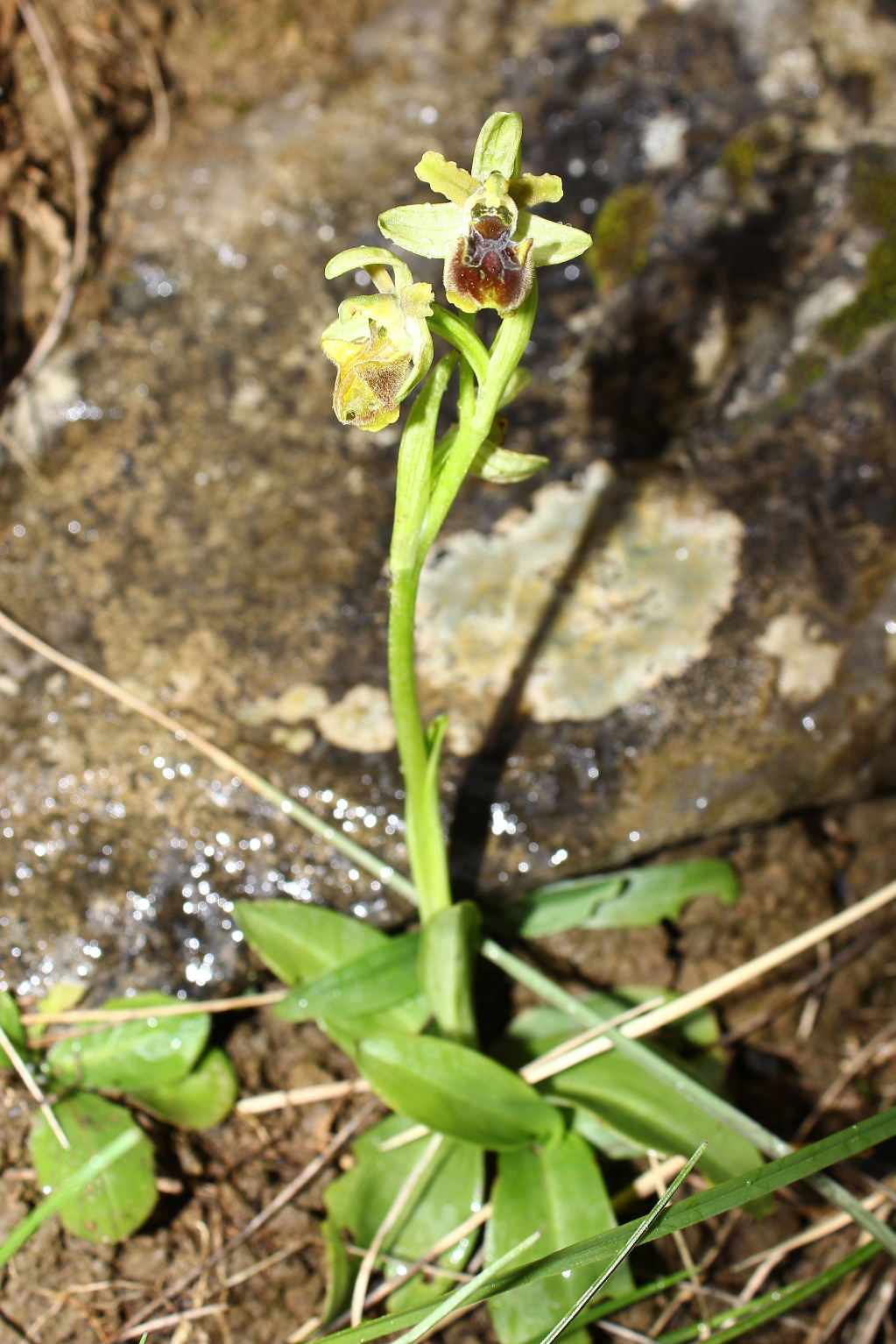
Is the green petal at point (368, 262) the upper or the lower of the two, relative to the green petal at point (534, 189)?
lower

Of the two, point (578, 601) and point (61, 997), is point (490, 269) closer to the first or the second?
point (578, 601)

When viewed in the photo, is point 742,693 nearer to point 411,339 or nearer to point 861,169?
point 411,339

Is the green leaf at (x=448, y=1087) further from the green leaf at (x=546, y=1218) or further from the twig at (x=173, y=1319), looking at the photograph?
the twig at (x=173, y=1319)

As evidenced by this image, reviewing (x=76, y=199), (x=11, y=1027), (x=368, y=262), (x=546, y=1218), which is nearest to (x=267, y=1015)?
(x=11, y=1027)

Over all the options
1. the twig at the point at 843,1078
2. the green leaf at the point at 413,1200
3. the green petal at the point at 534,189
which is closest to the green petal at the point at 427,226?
the green petal at the point at 534,189

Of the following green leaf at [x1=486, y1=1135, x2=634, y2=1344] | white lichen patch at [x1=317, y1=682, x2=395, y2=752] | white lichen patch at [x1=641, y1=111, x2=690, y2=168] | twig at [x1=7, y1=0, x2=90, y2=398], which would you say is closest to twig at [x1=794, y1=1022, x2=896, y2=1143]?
green leaf at [x1=486, y1=1135, x2=634, y2=1344]

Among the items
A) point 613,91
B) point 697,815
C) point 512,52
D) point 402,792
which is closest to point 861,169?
point 613,91
